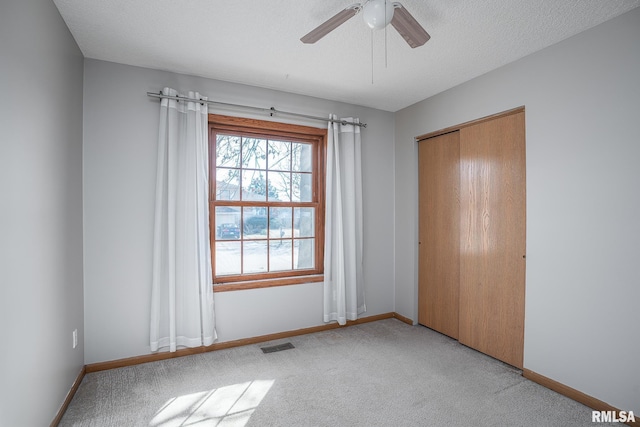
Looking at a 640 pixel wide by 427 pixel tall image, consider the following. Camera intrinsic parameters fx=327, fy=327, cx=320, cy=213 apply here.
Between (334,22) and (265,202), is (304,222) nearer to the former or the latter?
(265,202)

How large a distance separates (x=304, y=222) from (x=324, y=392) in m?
1.84

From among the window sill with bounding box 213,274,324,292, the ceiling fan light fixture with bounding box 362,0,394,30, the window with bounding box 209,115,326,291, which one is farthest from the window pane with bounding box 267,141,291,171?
the ceiling fan light fixture with bounding box 362,0,394,30

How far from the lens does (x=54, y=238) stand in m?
2.09

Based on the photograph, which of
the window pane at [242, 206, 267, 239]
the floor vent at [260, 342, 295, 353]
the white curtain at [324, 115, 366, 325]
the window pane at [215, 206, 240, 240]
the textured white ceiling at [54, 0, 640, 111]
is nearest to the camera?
the textured white ceiling at [54, 0, 640, 111]

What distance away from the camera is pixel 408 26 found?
1847 mm

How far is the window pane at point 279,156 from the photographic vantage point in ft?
11.8

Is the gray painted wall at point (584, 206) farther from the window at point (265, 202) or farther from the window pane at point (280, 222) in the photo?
the window pane at point (280, 222)

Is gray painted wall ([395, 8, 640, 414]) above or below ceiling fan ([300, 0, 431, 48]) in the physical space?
below

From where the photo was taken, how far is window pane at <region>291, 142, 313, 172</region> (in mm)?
3750

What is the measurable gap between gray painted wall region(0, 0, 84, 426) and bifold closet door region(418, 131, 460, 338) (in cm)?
340

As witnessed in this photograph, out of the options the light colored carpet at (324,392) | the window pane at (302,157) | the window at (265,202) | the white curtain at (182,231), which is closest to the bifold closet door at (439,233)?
the light colored carpet at (324,392)

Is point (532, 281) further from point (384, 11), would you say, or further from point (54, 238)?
point (54, 238)

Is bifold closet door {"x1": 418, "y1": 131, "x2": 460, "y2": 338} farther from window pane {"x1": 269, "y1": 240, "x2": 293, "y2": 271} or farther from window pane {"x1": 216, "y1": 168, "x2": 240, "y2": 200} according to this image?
window pane {"x1": 216, "y1": 168, "x2": 240, "y2": 200}

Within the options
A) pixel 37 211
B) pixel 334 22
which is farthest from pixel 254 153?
pixel 37 211
